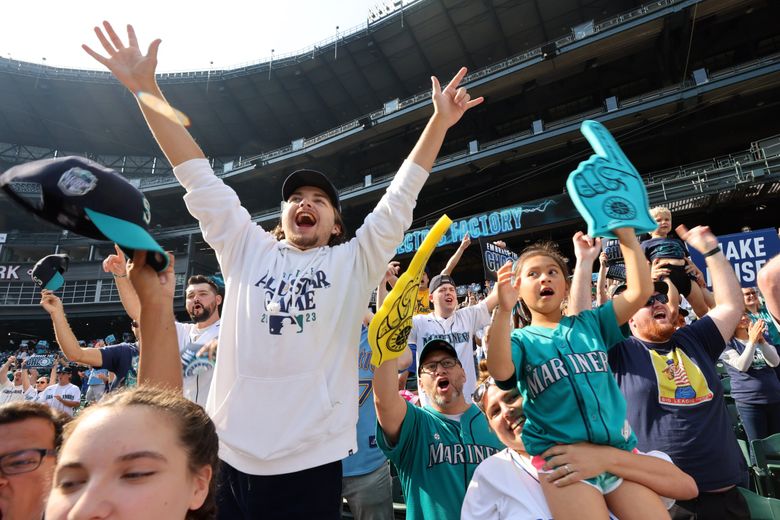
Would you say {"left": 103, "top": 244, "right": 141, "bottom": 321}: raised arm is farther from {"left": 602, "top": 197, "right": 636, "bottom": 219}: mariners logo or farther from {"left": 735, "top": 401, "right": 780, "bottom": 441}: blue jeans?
{"left": 735, "top": 401, "right": 780, "bottom": 441}: blue jeans

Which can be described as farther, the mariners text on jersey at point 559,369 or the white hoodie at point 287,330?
the mariners text on jersey at point 559,369

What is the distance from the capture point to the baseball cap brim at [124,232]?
0.94 meters

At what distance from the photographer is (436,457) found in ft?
6.90

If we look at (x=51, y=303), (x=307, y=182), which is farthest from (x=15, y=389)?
(x=307, y=182)

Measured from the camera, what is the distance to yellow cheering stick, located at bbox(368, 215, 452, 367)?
5.15 feet

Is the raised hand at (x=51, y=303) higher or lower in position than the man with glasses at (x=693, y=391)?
higher

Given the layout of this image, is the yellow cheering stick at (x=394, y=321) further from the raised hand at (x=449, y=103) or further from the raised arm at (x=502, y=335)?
the raised hand at (x=449, y=103)

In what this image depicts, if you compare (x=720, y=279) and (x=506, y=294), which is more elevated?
(x=720, y=279)

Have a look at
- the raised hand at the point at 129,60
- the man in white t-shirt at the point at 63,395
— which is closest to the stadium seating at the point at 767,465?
the raised hand at the point at 129,60

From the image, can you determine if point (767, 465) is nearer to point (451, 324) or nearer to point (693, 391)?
point (693, 391)

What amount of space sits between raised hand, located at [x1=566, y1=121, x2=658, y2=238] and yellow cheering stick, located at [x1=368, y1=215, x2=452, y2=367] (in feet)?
2.36

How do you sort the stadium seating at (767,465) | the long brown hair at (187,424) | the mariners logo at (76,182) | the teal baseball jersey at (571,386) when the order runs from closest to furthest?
1. the mariners logo at (76,182)
2. the long brown hair at (187,424)
3. the teal baseball jersey at (571,386)
4. the stadium seating at (767,465)

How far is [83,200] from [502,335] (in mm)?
1451

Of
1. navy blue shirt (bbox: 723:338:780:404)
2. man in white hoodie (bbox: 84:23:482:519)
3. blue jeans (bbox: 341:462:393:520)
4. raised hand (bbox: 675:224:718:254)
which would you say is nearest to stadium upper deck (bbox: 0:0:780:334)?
navy blue shirt (bbox: 723:338:780:404)
